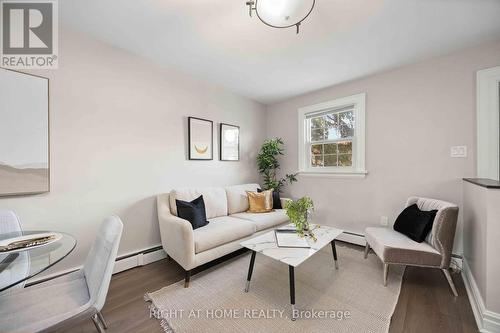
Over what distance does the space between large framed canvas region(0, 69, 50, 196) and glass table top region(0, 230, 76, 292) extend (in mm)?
550

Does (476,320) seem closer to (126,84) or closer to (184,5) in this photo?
(184,5)

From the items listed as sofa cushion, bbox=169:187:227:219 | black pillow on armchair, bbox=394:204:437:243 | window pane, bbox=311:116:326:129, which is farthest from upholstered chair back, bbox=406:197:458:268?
sofa cushion, bbox=169:187:227:219

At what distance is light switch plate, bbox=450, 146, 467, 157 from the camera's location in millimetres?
2250

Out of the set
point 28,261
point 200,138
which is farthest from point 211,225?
point 28,261

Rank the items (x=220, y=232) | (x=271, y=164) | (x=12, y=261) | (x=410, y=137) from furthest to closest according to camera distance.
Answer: (x=271, y=164), (x=410, y=137), (x=220, y=232), (x=12, y=261)

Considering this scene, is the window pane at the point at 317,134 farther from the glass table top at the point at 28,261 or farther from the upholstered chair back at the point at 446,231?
the glass table top at the point at 28,261

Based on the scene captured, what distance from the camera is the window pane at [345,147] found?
3186mm

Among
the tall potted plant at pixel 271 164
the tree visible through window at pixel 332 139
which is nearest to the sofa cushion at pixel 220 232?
the tall potted plant at pixel 271 164

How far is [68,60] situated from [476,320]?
4.09m

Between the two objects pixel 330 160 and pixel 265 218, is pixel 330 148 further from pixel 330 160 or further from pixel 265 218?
pixel 265 218

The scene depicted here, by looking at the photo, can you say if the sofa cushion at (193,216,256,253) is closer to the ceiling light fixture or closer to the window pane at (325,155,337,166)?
the window pane at (325,155,337,166)

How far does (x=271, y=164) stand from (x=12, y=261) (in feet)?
10.7

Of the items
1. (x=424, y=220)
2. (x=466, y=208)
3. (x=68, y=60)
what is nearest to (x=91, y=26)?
(x=68, y=60)

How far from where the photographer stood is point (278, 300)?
1756 millimetres
